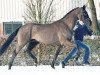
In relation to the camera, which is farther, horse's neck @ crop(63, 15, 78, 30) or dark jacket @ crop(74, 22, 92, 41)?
dark jacket @ crop(74, 22, 92, 41)

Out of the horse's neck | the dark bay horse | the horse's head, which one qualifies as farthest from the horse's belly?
the horse's head

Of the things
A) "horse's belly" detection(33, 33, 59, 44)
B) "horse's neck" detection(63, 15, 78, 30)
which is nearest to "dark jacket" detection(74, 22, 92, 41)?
"horse's neck" detection(63, 15, 78, 30)

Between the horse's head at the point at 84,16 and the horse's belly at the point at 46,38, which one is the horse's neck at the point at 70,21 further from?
the horse's belly at the point at 46,38

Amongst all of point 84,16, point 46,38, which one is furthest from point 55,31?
point 84,16

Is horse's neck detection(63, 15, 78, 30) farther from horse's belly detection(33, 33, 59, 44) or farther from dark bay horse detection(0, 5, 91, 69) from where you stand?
horse's belly detection(33, 33, 59, 44)

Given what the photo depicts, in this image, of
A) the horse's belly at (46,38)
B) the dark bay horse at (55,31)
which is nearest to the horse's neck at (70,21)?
the dark bay horse at (55,31)

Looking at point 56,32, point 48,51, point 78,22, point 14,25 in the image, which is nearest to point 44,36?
point 56,32

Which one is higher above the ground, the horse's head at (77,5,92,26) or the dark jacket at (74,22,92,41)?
the horse's head at (77,5,92,26)

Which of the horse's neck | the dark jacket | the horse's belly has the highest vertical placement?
the horse's neck

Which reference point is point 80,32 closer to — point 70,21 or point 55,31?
point 70,21

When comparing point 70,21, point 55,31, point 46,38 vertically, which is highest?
point 70,21

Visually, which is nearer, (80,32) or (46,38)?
(46,38)

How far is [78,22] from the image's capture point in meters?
7.90

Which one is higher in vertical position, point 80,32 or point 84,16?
point 84,16
